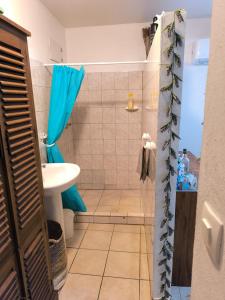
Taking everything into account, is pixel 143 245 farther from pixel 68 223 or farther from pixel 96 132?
pixel 96 132

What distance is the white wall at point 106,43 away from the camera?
2.81 m

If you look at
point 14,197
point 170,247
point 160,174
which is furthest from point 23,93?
point 170,247

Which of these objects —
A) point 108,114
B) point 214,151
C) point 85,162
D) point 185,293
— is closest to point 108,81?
point 108,114

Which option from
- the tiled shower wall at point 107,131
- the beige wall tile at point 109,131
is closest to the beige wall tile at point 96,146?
the tiled shower wall at point 107,131

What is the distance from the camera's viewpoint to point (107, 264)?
1.87 m

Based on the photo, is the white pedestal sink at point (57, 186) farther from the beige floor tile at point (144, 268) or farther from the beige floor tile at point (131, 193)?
the beige floor tile at point (131, 193)

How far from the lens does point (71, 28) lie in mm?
2850

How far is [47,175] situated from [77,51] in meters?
1.97

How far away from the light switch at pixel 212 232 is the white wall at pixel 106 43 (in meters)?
2.76

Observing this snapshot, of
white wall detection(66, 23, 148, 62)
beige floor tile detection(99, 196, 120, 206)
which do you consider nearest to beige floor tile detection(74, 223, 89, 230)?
beige floor tile detection(99, 196, 120, 206)

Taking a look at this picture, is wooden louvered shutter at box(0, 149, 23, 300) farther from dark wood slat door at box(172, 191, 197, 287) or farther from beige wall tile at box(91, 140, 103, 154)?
beige wall tile at box(91, 140, 103, 154)

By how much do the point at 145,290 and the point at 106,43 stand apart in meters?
2.90

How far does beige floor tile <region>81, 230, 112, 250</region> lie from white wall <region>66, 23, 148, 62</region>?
2310 millimetres

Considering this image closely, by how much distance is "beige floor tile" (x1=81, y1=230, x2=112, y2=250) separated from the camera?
2105mm
